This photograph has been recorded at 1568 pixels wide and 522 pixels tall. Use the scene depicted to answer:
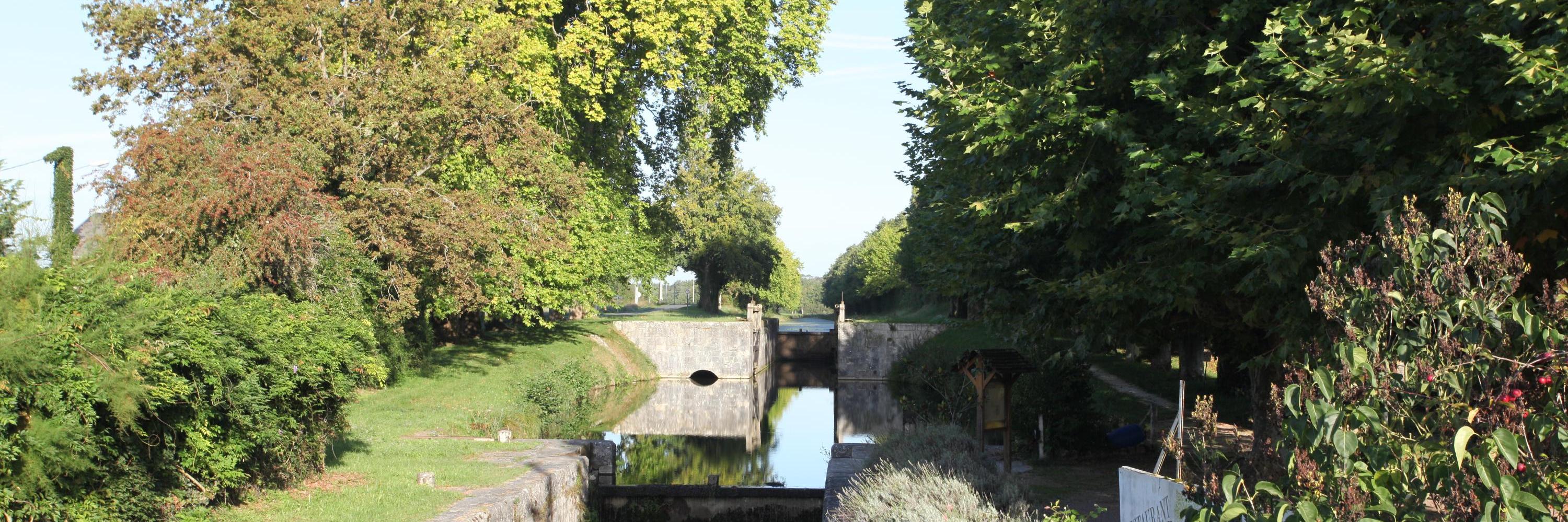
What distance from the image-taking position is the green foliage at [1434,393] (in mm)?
4094

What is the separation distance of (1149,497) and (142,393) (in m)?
7.29

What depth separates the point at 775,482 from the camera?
71.3 ft

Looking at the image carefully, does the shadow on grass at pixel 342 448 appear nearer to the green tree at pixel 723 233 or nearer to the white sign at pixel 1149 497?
the white sign at pixel 1149 497

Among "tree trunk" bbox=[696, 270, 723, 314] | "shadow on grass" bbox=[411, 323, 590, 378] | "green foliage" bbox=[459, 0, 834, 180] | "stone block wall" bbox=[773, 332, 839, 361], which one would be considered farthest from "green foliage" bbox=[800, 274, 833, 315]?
"green foliage" bbox=[459, 0, 834, 180]

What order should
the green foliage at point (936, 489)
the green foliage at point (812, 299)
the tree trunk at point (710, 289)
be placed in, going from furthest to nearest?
the green foliage at point (812, 299), the tree trunk at point (710, 289), the green foliage at point (936, 489)

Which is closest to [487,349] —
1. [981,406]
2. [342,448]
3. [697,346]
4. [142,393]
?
[697,346]

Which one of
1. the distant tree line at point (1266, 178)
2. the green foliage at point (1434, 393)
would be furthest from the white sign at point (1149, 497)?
the green foliage at point (1434, 393)

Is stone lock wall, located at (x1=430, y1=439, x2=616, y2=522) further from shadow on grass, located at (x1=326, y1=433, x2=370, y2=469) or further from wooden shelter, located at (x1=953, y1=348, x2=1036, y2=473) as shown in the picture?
wooden shelter, located at (x1=953, y1=348, x2=1036, y2=473)

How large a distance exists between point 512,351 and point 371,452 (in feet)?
55.3

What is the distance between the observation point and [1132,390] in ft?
93.6

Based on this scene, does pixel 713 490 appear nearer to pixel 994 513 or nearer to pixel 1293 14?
pixel 994 513

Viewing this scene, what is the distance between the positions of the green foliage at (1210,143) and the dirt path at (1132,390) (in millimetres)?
10162

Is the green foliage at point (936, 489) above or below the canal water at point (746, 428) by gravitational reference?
above

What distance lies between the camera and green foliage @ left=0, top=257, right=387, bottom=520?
24.6 feet
